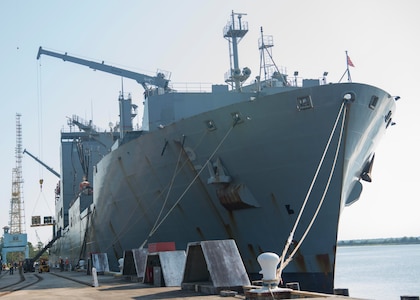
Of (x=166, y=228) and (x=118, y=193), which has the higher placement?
(x=118, y=193)

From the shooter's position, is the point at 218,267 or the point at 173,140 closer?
the point at 218,267

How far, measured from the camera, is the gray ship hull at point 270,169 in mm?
14938

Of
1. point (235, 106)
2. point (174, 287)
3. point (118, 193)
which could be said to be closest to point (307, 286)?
point (174, 287)

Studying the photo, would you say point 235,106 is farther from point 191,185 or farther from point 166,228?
point 166,228

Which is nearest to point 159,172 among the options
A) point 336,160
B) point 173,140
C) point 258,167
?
point 173,140

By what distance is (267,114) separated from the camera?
15375mm

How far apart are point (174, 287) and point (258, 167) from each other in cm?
536

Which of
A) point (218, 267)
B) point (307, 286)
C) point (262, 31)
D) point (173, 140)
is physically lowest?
point (307, 286)

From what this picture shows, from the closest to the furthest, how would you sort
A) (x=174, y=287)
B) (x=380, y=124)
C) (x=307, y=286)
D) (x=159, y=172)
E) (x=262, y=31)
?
(x=174, y=287), (x=307, y=286), (x=380, y=124), (x=159, y=172), (x=262, y=31)

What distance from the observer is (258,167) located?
15.7m

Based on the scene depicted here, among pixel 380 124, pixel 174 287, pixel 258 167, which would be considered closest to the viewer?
pixel 174 287

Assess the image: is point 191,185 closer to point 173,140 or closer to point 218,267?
point 173,140

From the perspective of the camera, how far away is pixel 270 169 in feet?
50.9

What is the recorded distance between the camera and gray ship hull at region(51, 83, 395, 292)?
14.9m
